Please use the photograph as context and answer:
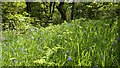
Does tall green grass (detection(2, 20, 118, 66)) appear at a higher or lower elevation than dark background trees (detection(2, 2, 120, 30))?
lower

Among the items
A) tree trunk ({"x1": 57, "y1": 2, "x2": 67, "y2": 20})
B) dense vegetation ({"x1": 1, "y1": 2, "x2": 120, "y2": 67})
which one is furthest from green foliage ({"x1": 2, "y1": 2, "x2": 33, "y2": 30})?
tree trunk ({"x1": 57, "y1": 2, "x2": 67, "y2": 20})

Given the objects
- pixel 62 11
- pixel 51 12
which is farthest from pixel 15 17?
pixel 62 11

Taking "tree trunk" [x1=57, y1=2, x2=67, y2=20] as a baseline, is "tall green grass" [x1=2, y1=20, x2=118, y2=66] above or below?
below

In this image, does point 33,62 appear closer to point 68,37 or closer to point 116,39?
point 68,37

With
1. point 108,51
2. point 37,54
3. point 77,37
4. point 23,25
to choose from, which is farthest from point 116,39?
point 23,25

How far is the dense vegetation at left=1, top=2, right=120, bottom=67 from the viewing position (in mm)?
1978

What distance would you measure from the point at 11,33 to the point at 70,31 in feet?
1.87

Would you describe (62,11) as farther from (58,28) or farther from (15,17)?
(15,17)

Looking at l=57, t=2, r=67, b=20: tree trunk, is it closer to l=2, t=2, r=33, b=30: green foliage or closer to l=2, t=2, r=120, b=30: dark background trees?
l=2, t=2, r=120, b=30: dark background trees

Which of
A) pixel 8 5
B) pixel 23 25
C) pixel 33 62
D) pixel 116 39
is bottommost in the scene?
pixel 33 62

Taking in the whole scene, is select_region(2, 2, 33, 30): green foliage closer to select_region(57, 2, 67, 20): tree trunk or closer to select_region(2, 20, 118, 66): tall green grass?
select_region(2, 20, 118, 66): tall green grass

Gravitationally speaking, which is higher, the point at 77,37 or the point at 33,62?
the point at 77,37

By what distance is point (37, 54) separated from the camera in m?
1.96

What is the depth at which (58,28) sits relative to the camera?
6.60ft
